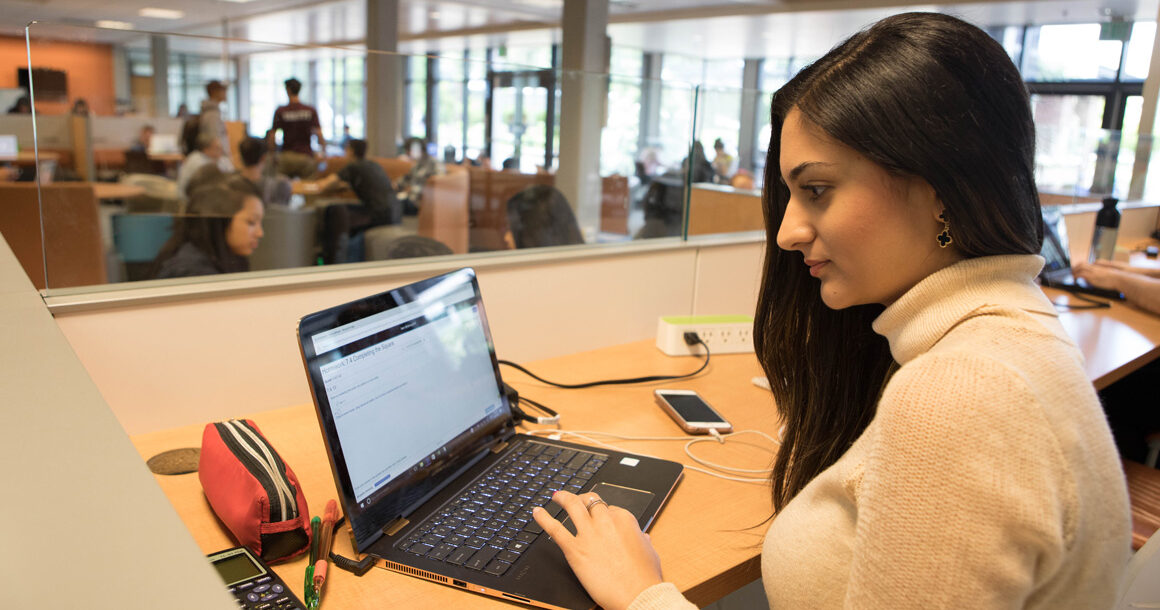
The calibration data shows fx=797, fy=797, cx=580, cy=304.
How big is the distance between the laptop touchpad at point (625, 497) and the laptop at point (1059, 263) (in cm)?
210

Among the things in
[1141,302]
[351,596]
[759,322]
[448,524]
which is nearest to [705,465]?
[759,322]

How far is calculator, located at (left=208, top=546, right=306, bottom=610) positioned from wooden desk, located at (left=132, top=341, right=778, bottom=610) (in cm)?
4

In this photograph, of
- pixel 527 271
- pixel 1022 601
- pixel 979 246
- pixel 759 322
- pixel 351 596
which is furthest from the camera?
pixel 527 271

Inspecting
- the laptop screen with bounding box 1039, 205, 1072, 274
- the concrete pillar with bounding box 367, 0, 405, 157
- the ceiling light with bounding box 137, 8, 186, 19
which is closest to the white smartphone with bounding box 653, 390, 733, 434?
the concrete pillar with bounding box 367, 0, 405, 157

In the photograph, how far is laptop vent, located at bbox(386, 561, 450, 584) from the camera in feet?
2.92

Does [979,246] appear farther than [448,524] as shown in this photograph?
No

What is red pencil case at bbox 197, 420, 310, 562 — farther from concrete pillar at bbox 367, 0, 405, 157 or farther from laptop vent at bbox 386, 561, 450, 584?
concrete pillar at bbox 367, 0, 405, 157

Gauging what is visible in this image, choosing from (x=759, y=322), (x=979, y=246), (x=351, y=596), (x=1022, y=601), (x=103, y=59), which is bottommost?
(x=351, y=596)

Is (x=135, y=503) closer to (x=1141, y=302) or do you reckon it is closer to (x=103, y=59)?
(x=1141, y=302)

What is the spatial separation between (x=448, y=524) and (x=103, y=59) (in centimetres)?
364

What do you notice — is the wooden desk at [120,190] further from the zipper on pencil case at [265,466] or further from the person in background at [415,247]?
the zipper on pencil case at [265,466]

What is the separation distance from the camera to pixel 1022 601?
2.15 ft

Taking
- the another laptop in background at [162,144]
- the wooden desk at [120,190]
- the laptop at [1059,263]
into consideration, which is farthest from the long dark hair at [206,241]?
the laptop at [1059,263]

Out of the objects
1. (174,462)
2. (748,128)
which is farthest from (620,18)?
(174,462)
